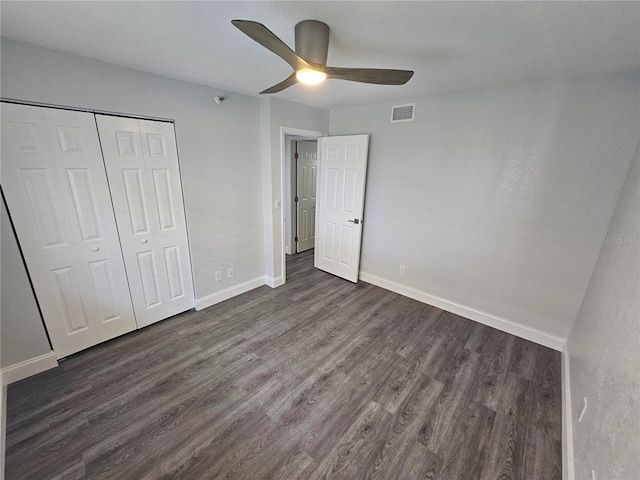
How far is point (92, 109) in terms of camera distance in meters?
1.98

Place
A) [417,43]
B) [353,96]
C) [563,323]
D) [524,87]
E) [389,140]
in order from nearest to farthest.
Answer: [417,43] < [524,87] < [563,323] < [353,96] < [389,140]

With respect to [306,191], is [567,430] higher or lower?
lower

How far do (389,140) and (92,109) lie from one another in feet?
9.30

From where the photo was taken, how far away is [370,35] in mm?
1470

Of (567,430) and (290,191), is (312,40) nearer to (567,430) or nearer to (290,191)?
(567,430)

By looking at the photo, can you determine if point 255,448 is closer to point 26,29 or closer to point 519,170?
A: point 26,29

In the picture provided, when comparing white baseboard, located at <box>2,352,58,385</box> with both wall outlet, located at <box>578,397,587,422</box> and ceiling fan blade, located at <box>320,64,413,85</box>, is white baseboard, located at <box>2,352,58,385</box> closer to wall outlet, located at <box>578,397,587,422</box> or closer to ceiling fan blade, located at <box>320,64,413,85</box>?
ceiling fan blade, located at <box>320,64,413,85</box>

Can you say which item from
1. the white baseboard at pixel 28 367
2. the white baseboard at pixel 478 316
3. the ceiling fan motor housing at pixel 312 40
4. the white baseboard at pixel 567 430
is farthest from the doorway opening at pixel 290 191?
the white baseboard at pixel 567 430

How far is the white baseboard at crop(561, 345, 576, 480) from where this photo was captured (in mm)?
1408

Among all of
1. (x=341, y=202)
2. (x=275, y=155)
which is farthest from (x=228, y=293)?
(x=341, y=202)

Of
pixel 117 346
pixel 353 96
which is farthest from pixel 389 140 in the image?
pixel 117 346

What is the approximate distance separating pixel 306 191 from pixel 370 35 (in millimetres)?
3308

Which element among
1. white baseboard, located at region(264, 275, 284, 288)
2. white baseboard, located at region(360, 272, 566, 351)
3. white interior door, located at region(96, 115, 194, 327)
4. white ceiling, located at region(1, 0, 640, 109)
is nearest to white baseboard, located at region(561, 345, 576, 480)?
white baseboard, located at region(360, 272, 566, 351)

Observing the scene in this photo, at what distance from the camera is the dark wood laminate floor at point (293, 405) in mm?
1486
